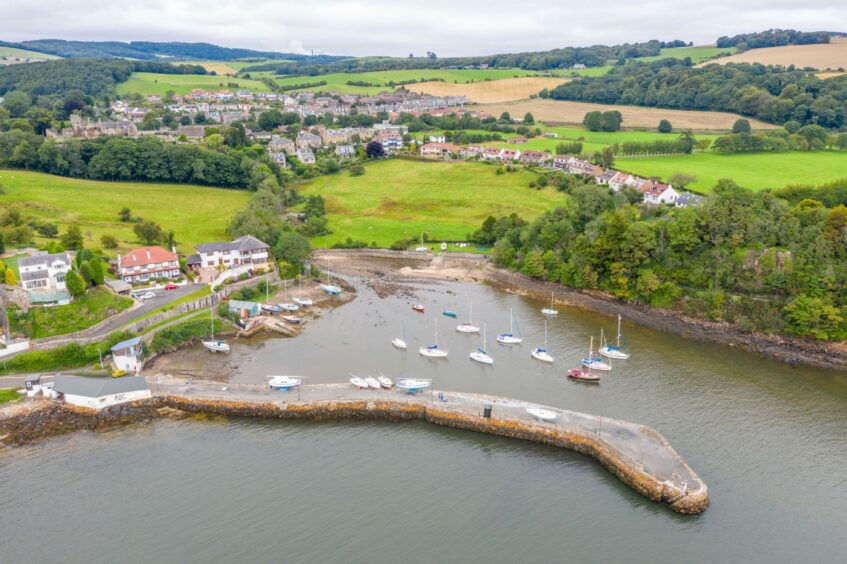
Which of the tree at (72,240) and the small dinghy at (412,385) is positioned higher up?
the tree at (72,240)

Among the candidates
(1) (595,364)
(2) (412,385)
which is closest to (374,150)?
(1) (595,364)

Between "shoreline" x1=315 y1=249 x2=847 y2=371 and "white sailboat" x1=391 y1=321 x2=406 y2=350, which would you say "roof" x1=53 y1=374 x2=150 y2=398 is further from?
"shoreline" x1=315 y1=249 x2=847 y2=371

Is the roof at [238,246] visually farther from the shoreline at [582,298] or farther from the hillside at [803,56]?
the hillside at [803,56]

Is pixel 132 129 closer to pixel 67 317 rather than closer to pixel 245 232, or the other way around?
pixel 245 232

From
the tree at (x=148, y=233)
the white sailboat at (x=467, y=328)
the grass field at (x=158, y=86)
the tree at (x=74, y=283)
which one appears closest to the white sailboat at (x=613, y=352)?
the white sailboat at (x=467, y=328)

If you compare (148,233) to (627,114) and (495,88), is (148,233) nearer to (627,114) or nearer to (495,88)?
(627,114)

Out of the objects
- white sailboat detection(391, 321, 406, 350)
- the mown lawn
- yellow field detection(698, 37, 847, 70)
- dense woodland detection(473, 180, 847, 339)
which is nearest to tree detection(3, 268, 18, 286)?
the mown lawn
